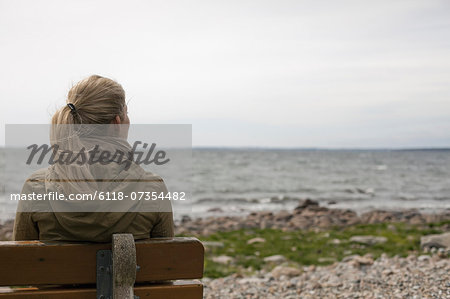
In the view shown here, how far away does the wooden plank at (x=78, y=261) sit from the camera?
2309 millimetres

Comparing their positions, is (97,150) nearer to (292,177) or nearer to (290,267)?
(290,267)

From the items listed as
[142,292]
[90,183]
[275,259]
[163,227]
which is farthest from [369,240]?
[90,183]

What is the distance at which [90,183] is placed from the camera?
255cm

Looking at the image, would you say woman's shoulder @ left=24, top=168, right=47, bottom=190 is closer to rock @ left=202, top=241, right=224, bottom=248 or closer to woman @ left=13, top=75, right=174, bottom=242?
woman @ left=13, top=75, right=174, bottom=242

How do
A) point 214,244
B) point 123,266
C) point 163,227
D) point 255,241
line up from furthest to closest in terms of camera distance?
1. point 255,241
2. point 214,244
3. point 163,227
4. point 123,266

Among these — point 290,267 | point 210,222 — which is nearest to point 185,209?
point 210,222

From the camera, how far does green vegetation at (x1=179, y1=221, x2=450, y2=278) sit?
8711mm

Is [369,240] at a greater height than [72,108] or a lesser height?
lesser

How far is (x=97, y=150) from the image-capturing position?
267 centimetres

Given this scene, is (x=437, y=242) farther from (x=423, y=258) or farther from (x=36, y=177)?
(x=36, y=177)

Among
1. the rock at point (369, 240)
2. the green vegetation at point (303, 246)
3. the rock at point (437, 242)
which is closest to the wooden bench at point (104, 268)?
the green vegetation at point (303, 246)

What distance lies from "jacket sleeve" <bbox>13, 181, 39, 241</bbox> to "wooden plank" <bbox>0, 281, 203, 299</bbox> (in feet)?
1.00

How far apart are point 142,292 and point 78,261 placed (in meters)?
0.35

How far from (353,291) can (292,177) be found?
32.3 metres
